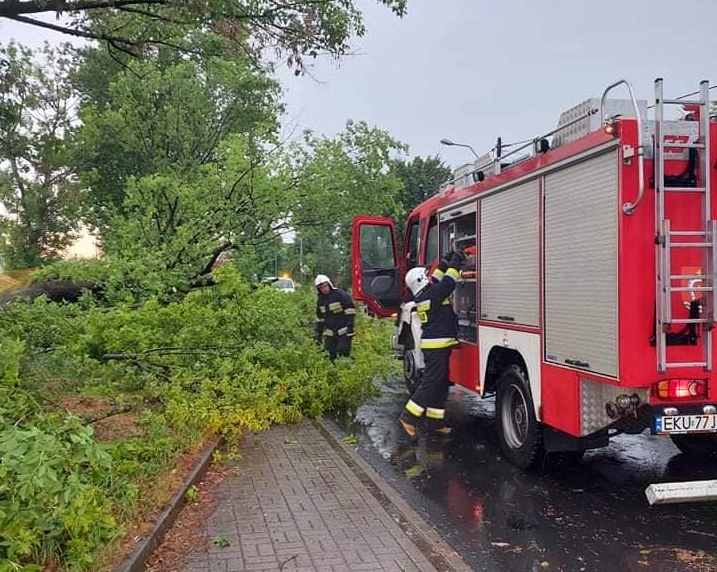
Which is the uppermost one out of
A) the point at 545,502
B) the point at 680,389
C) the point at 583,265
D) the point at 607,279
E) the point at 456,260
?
the point at 456,260

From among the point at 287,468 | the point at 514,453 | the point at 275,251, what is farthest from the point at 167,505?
the point at 275,251

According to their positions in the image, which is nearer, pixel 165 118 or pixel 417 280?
pixel 417 280

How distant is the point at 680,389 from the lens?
14.3 ft

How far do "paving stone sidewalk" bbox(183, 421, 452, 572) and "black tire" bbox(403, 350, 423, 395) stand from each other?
2869mm

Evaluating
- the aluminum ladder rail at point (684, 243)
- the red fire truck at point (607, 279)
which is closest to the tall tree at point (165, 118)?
the red fire truck at point (607, 279)

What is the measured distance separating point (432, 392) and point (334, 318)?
3.13 m

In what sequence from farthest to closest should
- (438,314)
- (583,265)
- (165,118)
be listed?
(165,118) < (438,314) < (583,265)

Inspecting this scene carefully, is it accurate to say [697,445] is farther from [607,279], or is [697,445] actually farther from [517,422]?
[607,279]

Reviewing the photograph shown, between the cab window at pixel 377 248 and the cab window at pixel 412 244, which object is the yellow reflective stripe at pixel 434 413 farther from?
the cab window at pixel 377 248

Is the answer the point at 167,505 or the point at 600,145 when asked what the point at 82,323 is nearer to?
the point at 167,505

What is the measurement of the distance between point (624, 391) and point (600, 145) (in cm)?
168

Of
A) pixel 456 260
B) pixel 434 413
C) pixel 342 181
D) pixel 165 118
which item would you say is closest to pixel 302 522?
pixel 434 413

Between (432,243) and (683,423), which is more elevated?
(432,243)

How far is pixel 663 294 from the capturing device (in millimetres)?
4234
